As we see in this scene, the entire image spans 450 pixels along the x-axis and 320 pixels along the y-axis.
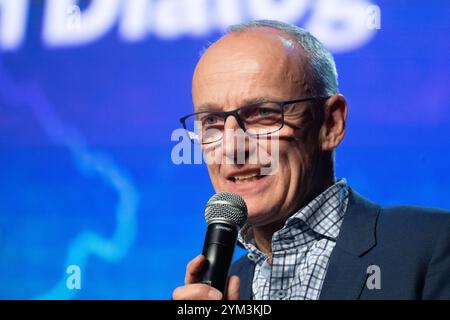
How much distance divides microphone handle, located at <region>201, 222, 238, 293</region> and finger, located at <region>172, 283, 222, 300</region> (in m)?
0.03

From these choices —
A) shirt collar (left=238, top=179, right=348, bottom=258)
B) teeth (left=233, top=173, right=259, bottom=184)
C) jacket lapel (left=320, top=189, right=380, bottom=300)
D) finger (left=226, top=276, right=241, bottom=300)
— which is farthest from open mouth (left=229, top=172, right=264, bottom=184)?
finger (left=226, top=276, right=241, bottom=300)

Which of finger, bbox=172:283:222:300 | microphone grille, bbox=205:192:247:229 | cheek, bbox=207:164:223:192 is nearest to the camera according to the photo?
finger, bbox=172:283:222:300

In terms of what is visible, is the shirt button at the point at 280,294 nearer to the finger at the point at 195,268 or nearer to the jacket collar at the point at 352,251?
the jacket collar at the point at 352,251

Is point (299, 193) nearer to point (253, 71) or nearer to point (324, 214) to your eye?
point (324, 214)

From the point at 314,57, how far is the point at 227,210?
0.70m

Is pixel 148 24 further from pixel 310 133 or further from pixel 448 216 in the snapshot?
pixel 448 216

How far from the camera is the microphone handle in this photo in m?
1.33

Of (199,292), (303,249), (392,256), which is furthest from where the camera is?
(303,249)

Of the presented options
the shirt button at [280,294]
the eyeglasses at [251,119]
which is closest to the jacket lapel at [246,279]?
the shirt button at [280,294]

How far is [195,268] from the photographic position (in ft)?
4.40

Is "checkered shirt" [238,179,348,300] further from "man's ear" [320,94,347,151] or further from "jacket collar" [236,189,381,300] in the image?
"man's ear" [320,94,347,151]

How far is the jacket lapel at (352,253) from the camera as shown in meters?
1.70

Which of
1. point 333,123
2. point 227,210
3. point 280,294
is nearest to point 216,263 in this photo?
point 227,210
